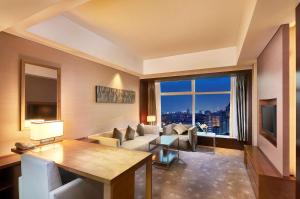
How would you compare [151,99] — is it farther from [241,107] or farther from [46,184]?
[46,184]

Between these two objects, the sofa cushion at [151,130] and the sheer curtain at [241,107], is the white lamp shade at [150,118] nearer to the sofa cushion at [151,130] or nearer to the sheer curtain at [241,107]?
the sofa cushion at [151,130]

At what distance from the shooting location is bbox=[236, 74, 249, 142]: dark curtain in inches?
180

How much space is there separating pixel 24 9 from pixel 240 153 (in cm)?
524

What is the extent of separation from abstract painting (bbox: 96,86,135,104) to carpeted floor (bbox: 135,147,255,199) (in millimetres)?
1912

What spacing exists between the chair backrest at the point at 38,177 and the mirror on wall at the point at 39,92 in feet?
3.85

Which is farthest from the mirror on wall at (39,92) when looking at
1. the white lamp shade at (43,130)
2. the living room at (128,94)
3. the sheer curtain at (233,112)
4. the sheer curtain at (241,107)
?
the sheer curtain at (233,112)

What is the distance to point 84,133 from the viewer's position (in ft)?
11.4

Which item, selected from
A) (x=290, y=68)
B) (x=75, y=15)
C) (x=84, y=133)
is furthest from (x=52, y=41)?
(x=290, y=68)

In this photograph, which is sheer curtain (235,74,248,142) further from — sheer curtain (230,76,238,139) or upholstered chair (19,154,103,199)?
upholstered chair (19,154,103,199)

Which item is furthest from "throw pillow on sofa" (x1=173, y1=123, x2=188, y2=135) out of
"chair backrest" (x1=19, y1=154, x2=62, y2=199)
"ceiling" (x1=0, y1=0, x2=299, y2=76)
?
"chair backrest" (x1=19, y1=154, x2=62, y2=199)

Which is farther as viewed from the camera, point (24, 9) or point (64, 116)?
point (64, 116)

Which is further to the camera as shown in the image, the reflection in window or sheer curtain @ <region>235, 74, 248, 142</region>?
the reflection in window

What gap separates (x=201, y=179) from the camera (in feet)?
9.21

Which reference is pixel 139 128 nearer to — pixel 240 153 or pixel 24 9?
pixel 240 153
